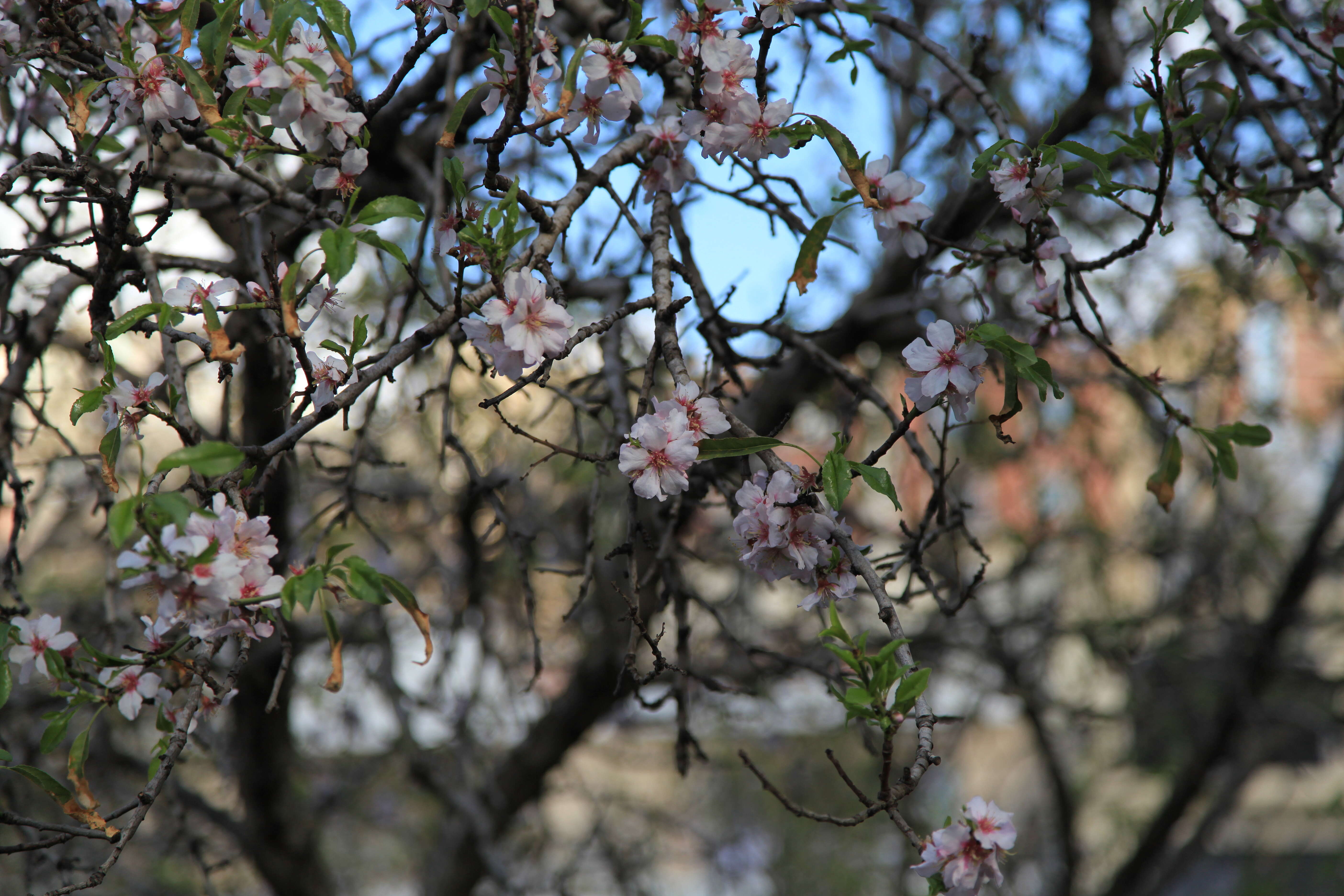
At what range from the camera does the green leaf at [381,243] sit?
113 cm

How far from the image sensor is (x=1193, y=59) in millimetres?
1600

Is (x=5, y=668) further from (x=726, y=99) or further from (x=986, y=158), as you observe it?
(x=986, y=158)

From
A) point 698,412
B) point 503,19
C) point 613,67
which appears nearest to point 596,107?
point 613,67

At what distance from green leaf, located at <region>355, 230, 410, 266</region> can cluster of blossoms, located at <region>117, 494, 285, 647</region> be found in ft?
1.20

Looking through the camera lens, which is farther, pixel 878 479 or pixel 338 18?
pixel 338 18

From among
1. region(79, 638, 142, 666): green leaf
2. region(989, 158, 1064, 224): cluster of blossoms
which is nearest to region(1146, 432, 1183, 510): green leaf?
region(989, 158, 1064, 224): cluster of blossoms

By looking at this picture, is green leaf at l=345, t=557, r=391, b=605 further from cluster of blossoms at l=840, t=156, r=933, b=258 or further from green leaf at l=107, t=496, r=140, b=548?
cluster of blossoms at l=840, t=156, r=933, b=258

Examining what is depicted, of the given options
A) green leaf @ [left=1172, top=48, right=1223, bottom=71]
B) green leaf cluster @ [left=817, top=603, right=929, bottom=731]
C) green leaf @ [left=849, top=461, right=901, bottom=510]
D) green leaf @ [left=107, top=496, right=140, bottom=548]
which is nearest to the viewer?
Answer: green leaf @ [left=107, top=496, right=140, bottom=548]

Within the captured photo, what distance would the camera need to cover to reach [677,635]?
6.66 feet

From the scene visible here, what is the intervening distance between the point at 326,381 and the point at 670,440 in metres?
0.52

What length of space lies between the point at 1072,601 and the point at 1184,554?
0.75 meters

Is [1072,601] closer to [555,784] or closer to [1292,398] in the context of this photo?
[1292,398]

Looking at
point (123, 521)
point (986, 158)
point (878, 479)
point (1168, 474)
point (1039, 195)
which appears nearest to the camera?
point (123, 521)

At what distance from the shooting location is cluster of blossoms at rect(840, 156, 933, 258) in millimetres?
1469
